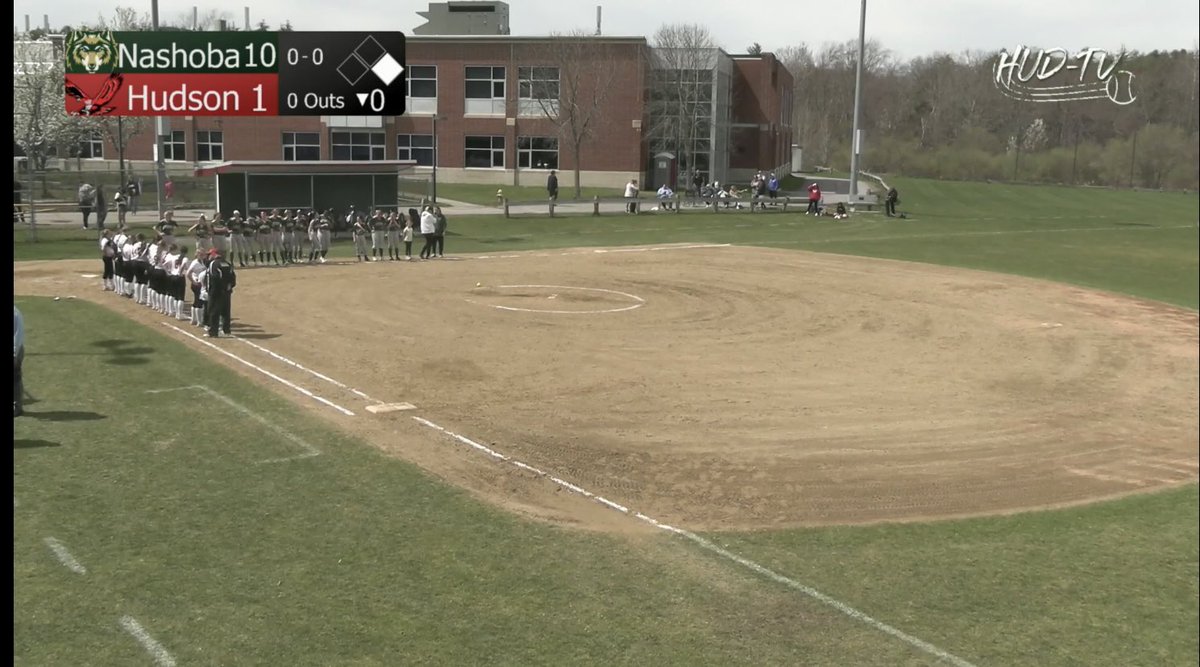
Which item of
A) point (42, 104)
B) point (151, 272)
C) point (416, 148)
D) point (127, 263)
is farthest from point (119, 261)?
point (42, 104)

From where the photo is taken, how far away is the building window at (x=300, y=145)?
39.9 ft

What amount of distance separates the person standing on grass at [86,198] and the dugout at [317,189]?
312 cm

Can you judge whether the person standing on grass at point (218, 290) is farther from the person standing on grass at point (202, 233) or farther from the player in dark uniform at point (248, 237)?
the player in dark uniform at point (248, 237)

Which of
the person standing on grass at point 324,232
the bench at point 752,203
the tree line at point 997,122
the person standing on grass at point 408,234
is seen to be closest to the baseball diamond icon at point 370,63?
the tree line at point 997,122

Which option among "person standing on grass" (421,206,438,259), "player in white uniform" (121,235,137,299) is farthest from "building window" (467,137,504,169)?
"person standing on grass" (421,206,438,259)

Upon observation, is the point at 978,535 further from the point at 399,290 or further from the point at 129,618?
the point at 399,290

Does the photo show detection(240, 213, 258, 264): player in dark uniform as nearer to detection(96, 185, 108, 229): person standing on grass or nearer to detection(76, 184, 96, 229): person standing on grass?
detection(96, 185, 108, 229): person standing on grass

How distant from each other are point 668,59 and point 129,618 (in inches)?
355

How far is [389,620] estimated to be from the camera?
10242mm

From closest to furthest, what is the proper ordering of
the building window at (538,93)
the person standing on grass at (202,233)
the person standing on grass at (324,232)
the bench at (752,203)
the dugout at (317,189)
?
the building window at (538,93) < the person standing on grass at (202,233) < the dugout at (317,189) < the person standing on grass at (324,232) < the bench at (752,203)

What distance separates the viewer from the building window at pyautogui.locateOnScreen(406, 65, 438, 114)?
44.3ft

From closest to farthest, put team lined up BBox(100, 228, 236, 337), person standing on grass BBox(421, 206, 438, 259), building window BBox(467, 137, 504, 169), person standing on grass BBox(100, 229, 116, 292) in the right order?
1. building window BBox(467, 137, 504, 169)
2. team lined up BBox(100, 228, 236, 337)
3. person standing on grass BBox(100, 229, 116, 292)
4. person standing on grass BBox(421, 206, 438, 259)

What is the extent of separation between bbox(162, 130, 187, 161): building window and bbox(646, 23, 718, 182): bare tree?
20.8 feet

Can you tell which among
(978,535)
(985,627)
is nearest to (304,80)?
(985,627)
